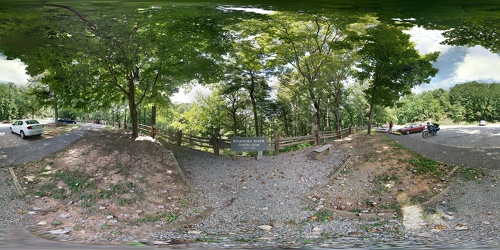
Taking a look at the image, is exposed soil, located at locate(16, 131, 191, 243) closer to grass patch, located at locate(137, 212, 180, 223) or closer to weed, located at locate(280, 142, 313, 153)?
grass patch, located at locate(137, 212, 180, 223)

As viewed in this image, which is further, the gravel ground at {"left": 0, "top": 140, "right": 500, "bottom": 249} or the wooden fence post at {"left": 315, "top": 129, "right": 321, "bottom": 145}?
the wooden fence post at {"left": 315, "top": 129, "right": 321, "bottom": 145}

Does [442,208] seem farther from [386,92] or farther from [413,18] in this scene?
[413,18]

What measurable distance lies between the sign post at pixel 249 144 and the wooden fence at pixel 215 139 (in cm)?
3

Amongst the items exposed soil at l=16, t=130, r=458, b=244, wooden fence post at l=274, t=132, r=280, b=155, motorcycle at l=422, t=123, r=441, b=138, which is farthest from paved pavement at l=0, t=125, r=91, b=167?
motorcycle at l=422, t=123, r=441, b=138

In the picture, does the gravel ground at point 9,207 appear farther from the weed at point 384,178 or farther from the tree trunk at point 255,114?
the weed at point 384,178

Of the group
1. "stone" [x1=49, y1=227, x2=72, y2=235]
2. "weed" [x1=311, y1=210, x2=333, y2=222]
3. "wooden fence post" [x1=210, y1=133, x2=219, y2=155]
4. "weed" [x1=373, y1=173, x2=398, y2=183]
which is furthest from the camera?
"wooden fence post" [x1=210, y1=133, x2=219, y2=155]

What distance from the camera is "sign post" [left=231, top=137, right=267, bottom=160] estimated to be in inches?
71.6

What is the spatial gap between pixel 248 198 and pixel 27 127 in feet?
4.53

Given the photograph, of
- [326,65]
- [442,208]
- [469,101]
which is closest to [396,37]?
[326,65]

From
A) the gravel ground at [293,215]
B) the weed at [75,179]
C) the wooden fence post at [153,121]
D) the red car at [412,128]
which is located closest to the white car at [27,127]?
the weed at [75,179]

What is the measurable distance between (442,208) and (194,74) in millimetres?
1519

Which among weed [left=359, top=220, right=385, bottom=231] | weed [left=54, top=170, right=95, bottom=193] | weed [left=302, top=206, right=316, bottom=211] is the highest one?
weed [left=54, top=170, right=95, bottom=193]

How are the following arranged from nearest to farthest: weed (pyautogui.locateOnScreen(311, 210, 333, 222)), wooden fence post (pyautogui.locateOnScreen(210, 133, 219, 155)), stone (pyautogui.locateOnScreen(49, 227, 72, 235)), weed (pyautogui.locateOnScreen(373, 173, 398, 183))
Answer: stone (pyautogui.locateOnScreen(49, 227, 72, 235)) < weed (pyautogui.locateOnScreen(311, 210, 333, 222)) < weed (pyautogui.locateOnScreen(373, 173, 398, 183)) < wooden fence post (pyautogui.locateOnScreen(210, 133, 219, 155))

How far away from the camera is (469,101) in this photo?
174cm
